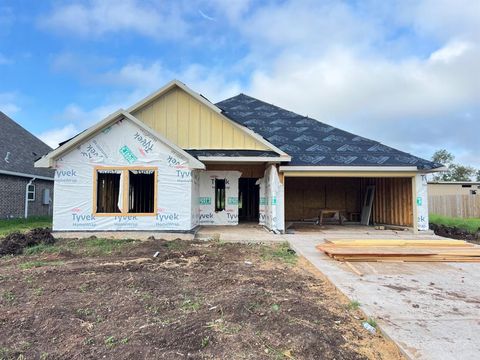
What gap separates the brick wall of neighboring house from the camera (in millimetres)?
16297

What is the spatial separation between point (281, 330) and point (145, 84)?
58.1ft

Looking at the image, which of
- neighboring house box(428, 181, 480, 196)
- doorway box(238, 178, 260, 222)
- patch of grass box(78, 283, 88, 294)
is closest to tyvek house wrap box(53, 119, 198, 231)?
patch of grass box(78, 283, 88, 294)

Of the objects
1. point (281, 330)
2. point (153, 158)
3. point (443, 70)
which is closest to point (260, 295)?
point (281, 330)

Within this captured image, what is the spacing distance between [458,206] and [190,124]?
58.2 feet

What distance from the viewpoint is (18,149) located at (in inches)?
755

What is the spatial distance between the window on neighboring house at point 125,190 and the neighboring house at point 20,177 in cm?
713

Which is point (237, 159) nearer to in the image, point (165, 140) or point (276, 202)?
point (276, 202)

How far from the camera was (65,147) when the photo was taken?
10.4 meters

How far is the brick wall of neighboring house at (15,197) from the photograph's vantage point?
16.3 m

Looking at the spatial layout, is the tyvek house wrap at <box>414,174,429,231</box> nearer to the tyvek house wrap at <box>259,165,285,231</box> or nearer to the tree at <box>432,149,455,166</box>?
the tyvek house wrap at <box>259,165,285,231</box>

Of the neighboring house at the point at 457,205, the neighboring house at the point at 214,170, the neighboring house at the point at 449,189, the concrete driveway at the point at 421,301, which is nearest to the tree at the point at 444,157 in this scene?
the neighboring house at the point at 449,189

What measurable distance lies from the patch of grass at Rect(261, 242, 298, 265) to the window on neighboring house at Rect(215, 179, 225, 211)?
4.86m

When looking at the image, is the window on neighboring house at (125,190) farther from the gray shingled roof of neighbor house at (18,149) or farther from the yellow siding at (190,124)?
the gray shingled roof of neighbor house at (18,149)

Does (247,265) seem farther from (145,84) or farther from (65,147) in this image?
(145,84)
